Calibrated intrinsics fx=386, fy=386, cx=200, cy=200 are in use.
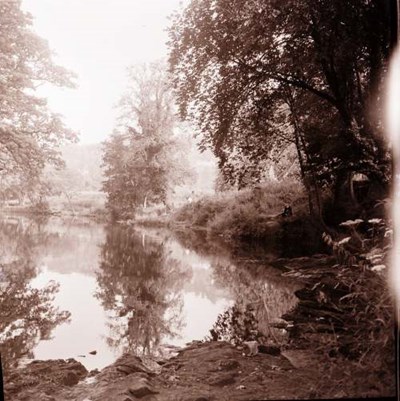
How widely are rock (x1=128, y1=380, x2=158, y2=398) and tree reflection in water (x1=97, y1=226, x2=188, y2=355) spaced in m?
1.00

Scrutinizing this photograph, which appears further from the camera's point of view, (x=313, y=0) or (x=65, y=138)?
(x=65, y=138)

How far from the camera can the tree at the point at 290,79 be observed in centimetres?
450

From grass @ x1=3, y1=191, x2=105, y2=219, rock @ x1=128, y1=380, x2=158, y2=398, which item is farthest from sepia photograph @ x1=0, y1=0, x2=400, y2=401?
grass @ x1=3, y1=191, x2=105, y2=219

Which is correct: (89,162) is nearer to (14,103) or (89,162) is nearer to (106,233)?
(14,103)

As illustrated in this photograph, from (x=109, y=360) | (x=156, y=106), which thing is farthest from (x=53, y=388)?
(x=156, y=106)

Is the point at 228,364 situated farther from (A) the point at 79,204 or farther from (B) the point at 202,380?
(A) the point at 79,204

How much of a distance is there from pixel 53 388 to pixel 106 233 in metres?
8.70

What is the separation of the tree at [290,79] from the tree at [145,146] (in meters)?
0.44

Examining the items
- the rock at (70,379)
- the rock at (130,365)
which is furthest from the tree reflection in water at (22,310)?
the rock at (130,365)

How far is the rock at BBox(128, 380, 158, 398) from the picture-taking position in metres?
3.02

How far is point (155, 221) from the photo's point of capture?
456 inches

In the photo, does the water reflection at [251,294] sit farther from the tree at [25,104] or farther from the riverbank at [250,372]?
the tree at [25,104]

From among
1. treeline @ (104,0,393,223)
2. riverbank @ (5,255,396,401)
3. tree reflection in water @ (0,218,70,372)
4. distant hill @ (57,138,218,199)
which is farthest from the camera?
distant hill @ (57,138,218,199)

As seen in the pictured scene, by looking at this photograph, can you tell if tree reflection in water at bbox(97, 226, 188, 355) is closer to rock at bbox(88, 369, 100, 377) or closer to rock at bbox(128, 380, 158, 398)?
rock at bbox(88, 369, 100, 377)
